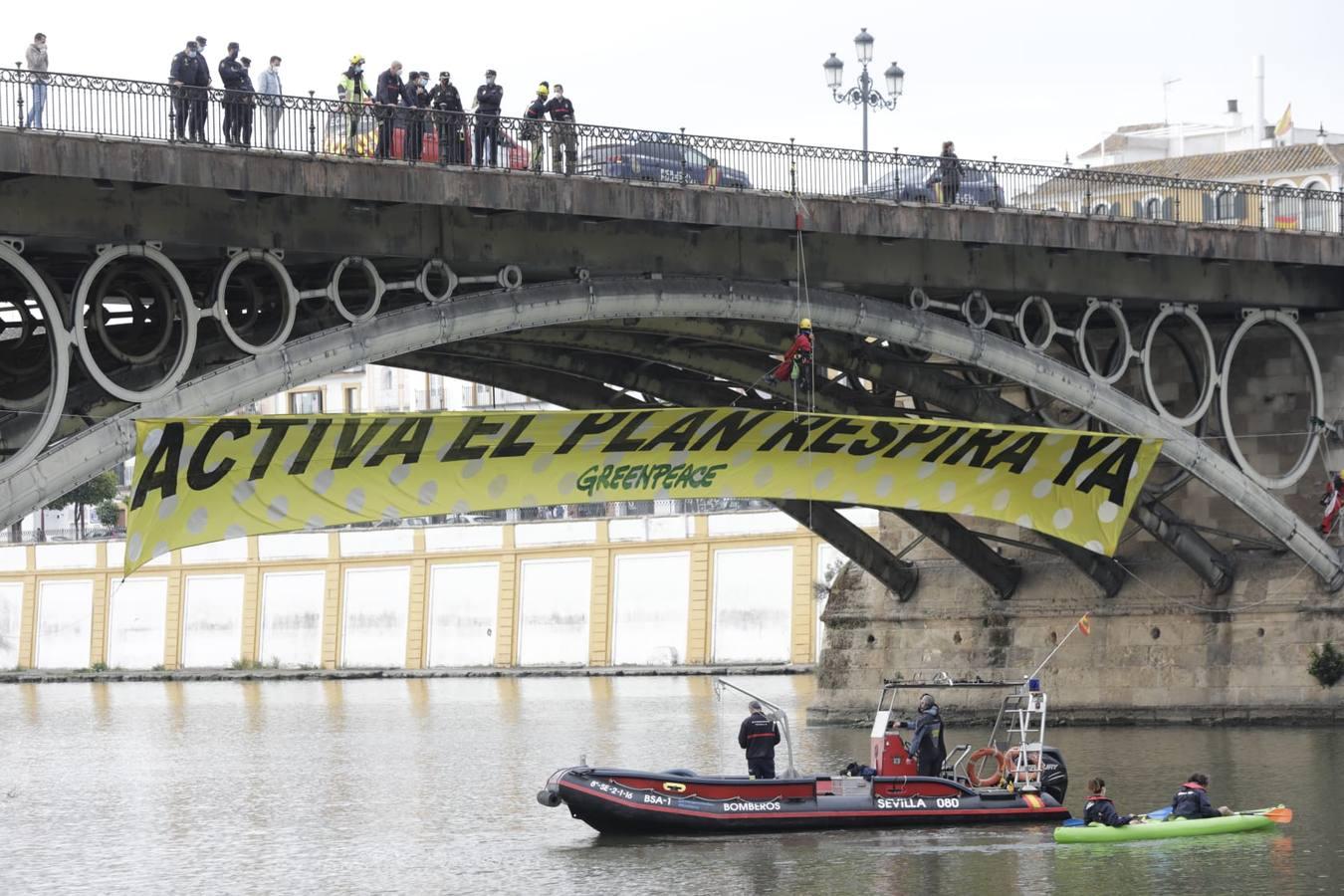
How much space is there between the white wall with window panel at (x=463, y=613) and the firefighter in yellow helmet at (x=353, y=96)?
56906 millimetres

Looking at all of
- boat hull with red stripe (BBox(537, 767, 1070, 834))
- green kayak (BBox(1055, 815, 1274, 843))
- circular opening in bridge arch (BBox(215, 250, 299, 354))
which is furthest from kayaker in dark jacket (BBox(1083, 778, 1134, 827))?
circular opening in bridge arch (BBox(215, 250, 299, 354))

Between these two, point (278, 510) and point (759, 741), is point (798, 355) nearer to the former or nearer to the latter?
point (759, 741)

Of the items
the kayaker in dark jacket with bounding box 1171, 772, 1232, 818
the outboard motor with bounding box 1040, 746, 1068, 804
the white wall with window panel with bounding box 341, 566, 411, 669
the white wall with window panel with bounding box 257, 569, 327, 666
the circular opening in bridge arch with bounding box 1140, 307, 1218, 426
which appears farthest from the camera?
the white wall with window panel with bounding box 257, 569, 327, 666

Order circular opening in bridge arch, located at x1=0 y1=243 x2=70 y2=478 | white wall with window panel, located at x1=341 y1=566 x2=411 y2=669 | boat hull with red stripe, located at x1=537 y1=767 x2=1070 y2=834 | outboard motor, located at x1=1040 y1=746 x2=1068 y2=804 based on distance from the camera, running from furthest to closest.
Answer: white wall with window panel, located at x1=341 y1=566 x2=411 y2=669, outboard motor, located at x1=1040 y1=746 x2=1068 y2=804, boat hull with red stripe, located at x1=537 y1=767 x2=1070 y2=834, circular opening in bridge arch, located at x1=0 y1=243 x2=70 y2=478

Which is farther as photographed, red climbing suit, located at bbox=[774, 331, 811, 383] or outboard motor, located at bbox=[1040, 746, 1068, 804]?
red climbing suit, located at bbox=[774, 331, 811, 383]

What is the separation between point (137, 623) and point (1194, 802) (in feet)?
244

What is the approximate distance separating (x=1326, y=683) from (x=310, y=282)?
22.4 m

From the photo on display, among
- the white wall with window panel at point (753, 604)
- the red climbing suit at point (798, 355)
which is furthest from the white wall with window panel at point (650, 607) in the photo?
the red climbing suit at point (798, 355)

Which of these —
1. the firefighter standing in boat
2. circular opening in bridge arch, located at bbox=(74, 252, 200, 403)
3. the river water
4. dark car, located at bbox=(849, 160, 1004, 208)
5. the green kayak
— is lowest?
the river water

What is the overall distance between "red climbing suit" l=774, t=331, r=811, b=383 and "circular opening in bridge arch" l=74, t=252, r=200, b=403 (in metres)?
9.31

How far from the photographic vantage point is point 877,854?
31188 mm

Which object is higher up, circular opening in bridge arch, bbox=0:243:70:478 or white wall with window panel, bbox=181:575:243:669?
circular opening in bridge arch, bbox=0:243:70:478

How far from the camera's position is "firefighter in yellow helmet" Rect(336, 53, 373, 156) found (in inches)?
1331

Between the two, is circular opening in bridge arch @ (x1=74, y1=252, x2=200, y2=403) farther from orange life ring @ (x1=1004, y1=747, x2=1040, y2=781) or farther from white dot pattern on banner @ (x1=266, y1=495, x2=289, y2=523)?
orange life ring @ (x1=1004, y1=747, x2=1040, y2=781)
